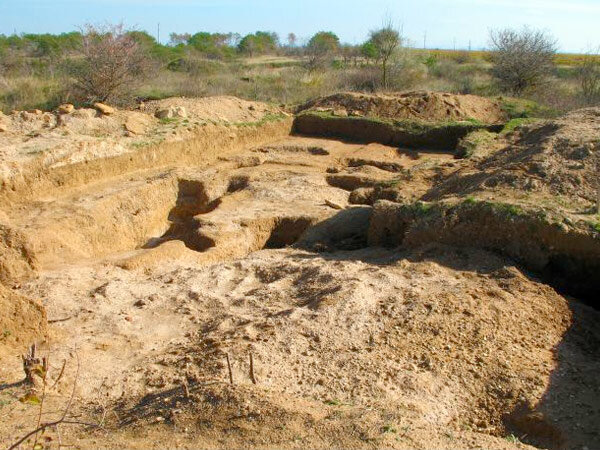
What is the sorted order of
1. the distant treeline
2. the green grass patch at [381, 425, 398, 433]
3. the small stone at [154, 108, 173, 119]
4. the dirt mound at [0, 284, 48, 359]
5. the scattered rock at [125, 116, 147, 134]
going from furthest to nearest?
the distant treeline < the small stone at [154, 108, 173, 119] < the scattered rock at [125, 116, 147, 134] < the dirt mound at [0, 284, 48, 359] < the green grass patch at [381, 425, 398, 433]

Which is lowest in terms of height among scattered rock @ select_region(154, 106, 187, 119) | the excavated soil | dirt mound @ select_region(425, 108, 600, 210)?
the excavated soil

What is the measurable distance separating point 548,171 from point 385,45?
16893 millimetres

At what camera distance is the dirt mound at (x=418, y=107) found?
16.6 metres

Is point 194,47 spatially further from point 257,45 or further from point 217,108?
point 217,108

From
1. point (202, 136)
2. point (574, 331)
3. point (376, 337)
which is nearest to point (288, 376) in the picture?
point (376, 337)

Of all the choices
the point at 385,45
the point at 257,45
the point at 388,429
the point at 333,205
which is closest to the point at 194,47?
the point at 257,45

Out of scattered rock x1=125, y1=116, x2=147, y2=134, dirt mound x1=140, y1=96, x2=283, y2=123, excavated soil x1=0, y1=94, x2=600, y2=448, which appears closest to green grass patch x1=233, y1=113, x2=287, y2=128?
dirt mound x1=140, y1=96, x2=283, y2=123

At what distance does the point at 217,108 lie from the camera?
1546 centimetres

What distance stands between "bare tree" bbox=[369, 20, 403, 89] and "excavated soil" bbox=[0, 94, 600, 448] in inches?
508

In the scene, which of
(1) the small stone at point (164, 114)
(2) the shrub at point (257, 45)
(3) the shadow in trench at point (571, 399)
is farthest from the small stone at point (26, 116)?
(2) the shrub at point (257, 45)

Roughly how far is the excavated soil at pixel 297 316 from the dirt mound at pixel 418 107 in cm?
598

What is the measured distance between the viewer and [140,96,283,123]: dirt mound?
48.1 feet

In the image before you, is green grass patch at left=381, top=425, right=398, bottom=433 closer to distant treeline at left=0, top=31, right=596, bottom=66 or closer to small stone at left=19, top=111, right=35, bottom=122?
small stone at left=19, top=111, right=35, bottom=122

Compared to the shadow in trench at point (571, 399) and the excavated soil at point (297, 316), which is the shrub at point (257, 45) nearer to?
the excavated soil at point (297, 316)
